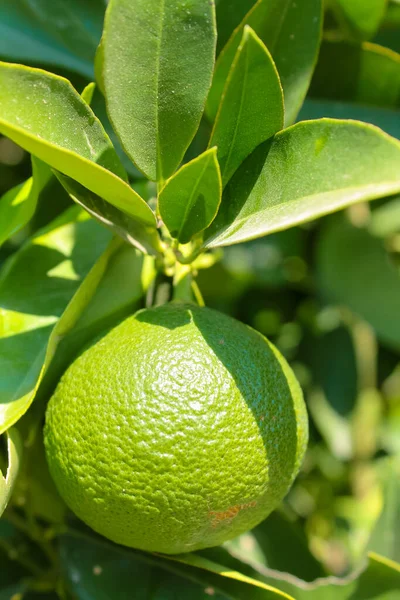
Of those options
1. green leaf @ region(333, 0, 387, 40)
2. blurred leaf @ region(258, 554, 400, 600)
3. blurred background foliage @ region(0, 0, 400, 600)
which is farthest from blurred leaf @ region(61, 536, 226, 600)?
green leaf @ region(333, 0, 387, 40)

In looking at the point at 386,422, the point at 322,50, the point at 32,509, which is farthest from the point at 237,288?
the point at 32,509

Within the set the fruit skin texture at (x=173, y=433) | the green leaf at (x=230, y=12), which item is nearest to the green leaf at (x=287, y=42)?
the green leaf at (x=230, y=12)

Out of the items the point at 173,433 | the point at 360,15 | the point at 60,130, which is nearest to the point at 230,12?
the point at 360,15

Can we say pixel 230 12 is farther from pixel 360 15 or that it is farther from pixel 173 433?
pixel 173 433

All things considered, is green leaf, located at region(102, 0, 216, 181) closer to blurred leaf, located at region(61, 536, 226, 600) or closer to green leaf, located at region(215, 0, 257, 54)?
green leaf, located at region(215, 0, 257, 54)

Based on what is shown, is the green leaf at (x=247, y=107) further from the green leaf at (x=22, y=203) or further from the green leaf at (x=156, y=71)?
the green leaf at (x=22, y=203)
